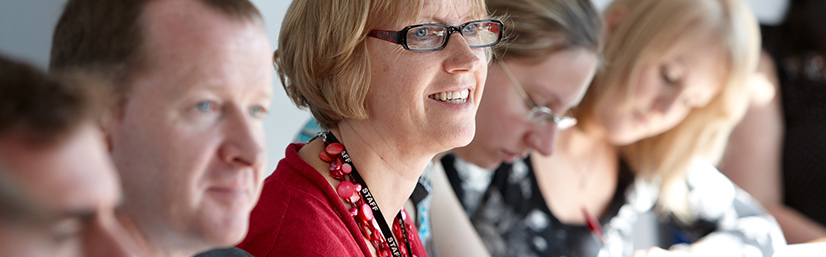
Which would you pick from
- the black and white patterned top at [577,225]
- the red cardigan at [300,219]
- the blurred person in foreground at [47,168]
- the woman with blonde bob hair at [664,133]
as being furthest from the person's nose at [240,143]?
the woman with blonde bob hair at [664,133]

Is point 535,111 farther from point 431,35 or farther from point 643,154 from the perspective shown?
point 643,154

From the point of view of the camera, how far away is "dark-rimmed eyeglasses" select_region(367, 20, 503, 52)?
85cm

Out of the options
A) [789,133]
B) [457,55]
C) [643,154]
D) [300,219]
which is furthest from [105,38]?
[789,133]

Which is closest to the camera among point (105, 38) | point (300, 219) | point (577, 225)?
point (105, 38)

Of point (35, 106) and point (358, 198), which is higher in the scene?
point (35, 106)

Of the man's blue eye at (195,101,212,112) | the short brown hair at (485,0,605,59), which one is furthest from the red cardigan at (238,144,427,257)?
the short brown hair at (485,0,605,59)

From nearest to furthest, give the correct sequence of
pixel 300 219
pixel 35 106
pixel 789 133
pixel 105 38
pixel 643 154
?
pixel 35 106
pixel 105 38
pixel 300 219
pixel 643 154
pixel 789 133

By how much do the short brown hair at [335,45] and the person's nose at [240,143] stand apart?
1.04 feet

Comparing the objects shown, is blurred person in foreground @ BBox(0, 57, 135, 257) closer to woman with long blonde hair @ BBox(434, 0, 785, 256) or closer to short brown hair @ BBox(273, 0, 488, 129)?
short brown hair @ BBox(273, 0, 488, 129)

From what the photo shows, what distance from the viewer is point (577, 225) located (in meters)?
1.75

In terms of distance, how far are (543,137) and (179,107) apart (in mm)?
984

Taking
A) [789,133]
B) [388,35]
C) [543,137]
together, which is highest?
[388,35]

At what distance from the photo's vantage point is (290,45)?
895 mm

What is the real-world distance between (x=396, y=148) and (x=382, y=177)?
0.14 feet
